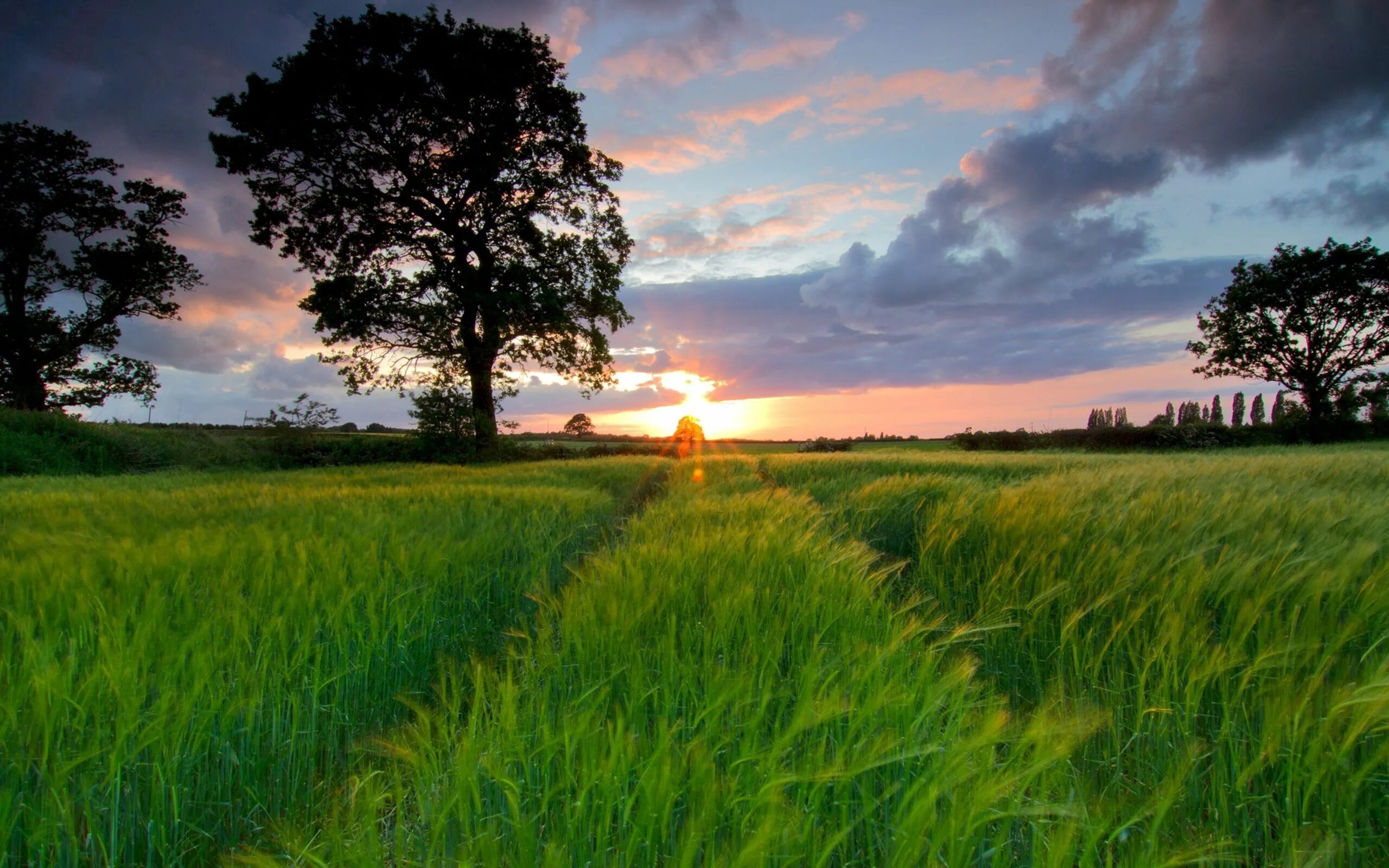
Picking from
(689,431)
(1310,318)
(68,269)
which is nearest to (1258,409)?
(1310,318)

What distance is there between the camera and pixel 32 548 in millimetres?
3576

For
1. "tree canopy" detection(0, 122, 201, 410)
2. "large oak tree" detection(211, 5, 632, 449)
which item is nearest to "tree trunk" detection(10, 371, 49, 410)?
"tree canopy" detection(0, 122, 201, 410)

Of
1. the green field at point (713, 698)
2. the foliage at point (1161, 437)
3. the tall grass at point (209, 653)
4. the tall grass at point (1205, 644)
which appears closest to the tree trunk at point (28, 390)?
the tall grass at point (209, 653)

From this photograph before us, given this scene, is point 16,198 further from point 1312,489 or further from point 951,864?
point 1312,489

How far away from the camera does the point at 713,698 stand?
1.61 meters

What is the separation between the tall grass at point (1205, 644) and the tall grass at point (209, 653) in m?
2.66

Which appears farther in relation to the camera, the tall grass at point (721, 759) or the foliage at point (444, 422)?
the foliage at point (444, 422)

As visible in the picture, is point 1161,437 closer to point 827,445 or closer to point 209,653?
point 827,445

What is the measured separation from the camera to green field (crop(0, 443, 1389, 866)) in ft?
3.99

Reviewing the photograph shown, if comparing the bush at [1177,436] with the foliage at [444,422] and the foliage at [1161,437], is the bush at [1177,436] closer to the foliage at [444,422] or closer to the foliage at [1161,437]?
Result: the foliage at [1161,437]

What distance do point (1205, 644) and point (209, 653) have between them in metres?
3.81

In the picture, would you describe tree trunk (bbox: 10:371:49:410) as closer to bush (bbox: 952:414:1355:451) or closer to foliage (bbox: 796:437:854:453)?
foliage (bbox: 796:437:854:453)

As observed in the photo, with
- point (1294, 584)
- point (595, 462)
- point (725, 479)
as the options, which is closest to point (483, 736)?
point (1294, 584)

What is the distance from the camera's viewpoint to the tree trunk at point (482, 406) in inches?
730
